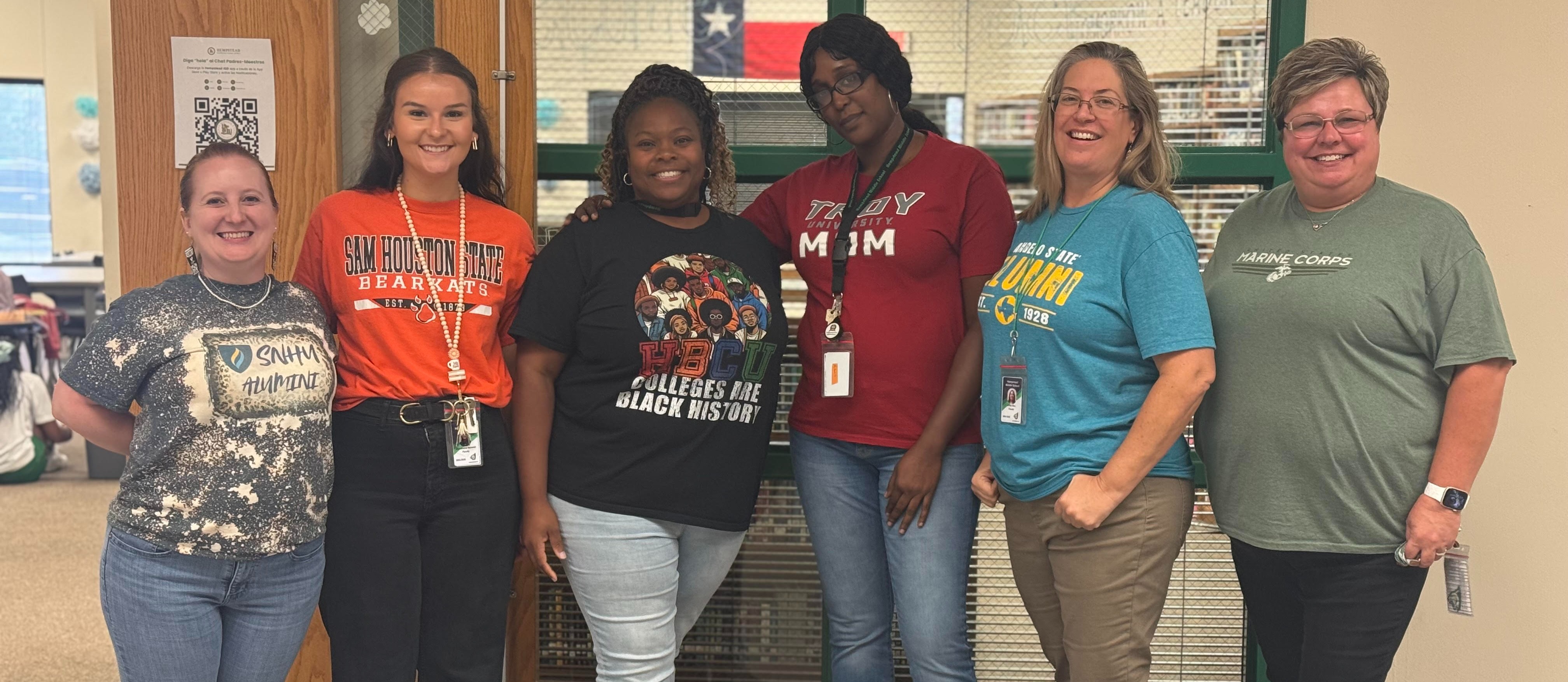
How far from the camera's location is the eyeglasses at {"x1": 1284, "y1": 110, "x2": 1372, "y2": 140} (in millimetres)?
1681

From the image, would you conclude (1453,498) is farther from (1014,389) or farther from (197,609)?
(197,609)

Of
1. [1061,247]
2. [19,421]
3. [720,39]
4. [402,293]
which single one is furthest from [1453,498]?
[19,421]

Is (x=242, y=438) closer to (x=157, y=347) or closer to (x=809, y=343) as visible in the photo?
(x=157, y=347)

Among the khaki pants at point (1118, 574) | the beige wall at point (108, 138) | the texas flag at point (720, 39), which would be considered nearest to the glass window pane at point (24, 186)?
the beige wall at point (108, 138)

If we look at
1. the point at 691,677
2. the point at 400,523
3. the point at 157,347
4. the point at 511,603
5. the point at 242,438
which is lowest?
the point at 691,677

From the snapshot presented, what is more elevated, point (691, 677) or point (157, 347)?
point (157, 347)

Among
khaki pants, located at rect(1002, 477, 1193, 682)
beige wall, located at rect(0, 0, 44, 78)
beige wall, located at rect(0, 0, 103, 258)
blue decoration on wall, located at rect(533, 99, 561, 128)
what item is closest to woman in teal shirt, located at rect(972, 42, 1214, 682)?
khaki pants, located at rect(1002, 477, 1193, 682)

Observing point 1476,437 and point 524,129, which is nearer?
point 1476,437

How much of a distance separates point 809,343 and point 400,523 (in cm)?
79

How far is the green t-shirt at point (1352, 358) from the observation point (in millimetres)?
1640

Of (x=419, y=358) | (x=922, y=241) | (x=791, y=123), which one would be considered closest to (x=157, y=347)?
(x=419, y=358)

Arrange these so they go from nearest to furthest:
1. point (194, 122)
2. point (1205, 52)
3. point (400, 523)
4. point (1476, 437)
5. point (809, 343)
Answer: point (1476, 437) → point (400, 523) → point (809, 343) → point (194, 122) → point (1205, 52)

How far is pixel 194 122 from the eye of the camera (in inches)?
92.9

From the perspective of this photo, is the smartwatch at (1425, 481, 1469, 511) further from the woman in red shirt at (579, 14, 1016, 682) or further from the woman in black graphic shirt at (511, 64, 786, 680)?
the woman in black graphic shirt at (511, 64, 786, 680)
